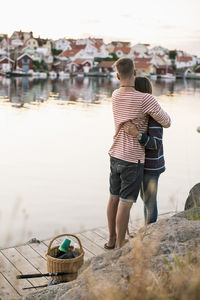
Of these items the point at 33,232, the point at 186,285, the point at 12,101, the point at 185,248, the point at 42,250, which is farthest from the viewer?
the point at 12,101

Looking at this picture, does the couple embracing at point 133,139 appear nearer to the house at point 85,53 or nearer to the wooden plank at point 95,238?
the wooden plank at point 95,238

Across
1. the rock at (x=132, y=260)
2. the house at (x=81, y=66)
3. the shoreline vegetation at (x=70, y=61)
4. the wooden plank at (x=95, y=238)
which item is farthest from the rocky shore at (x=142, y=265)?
the house at (x=81, y=66)

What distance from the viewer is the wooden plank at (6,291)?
10.2 ft

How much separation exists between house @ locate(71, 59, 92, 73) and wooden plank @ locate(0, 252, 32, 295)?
242ft

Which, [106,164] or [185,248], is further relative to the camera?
[106,164]

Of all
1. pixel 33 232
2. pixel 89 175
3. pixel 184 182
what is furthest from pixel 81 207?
pixel 184 182

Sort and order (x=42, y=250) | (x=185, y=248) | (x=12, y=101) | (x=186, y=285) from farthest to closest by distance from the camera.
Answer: (x=12, y=101) < (x=42, y=250) < (x=185, y=248) < (x=186, y=285)

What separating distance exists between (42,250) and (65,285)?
1.55 m

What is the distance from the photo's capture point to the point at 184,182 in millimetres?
8570

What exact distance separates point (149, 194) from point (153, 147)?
18.0 inches

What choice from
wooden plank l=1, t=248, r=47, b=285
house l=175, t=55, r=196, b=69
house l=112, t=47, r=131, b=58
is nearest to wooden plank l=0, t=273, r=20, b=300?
wooden plank l=1, t=248, r=47, b=285

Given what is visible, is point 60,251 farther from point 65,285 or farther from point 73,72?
point 73,72

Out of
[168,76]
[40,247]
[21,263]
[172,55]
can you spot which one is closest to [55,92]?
[40,247]

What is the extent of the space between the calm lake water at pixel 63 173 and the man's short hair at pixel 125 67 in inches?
36.9
